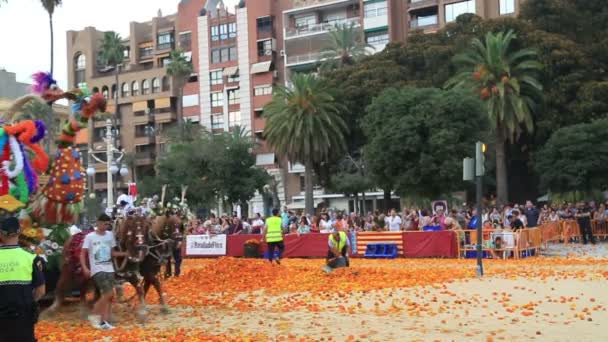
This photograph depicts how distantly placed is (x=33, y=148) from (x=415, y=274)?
10010mm

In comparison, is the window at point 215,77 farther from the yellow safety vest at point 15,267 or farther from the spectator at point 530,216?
the yellow safety vest at point 15,267

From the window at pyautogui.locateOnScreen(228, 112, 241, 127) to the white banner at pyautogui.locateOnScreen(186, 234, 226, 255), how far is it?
156 feet

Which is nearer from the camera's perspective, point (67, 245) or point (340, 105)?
point (67, 245)

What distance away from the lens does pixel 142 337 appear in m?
10.7

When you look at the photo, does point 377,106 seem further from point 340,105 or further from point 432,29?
point 432,29

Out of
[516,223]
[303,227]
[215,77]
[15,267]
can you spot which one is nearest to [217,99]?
[215,77]

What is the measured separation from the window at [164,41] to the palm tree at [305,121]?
38.0m

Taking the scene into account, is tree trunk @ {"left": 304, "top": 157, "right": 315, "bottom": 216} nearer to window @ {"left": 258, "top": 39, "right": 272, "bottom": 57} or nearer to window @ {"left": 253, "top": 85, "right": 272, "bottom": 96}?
window @ {"left": 253, "top": 85, "right": 272, "bottom": 96}

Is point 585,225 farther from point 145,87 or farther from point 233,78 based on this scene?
point 145,87

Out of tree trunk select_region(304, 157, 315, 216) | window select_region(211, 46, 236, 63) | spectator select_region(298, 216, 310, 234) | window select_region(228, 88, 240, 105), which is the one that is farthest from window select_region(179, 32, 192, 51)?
spectator select_region(298, 216, 310, 234)

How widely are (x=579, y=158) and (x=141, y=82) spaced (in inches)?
2253

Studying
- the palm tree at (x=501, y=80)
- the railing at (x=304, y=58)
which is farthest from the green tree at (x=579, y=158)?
the railing at (x=304, y=58)

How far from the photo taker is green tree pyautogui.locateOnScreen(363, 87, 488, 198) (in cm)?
4412

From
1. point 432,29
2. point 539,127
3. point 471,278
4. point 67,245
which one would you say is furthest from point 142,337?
point 432,29
